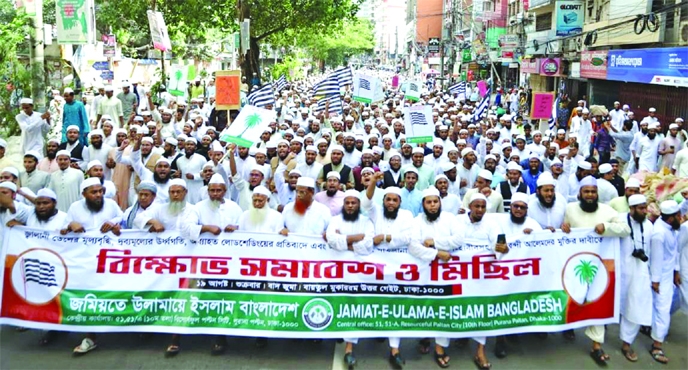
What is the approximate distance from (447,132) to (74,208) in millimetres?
7711

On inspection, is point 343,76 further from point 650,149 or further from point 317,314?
point 317,314

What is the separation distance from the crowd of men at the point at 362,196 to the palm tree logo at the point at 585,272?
31cm

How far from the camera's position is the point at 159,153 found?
9734 mm

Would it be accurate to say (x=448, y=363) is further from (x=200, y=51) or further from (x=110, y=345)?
(x=200, y=51)

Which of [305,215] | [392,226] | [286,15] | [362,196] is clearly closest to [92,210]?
[305,215]

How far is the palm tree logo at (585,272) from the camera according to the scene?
6.06m

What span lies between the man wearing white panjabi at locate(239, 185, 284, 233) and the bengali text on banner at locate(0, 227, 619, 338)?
384 mm

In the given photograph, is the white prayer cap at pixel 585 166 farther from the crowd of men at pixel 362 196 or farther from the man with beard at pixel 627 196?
the man with beard at pixel 627 196

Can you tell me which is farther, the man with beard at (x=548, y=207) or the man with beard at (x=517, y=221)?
the man with beard at (x=548, y=207)

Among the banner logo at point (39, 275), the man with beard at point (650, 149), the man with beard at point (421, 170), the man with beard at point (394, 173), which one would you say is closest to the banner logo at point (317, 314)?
the banner logo at point (39, 275)

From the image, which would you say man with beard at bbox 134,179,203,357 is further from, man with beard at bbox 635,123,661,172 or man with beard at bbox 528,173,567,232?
man with beard at bbox 635,123,661,172

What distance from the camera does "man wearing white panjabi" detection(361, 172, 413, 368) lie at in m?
5.90

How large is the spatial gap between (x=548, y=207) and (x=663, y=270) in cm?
121

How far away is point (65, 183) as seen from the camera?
838cm
